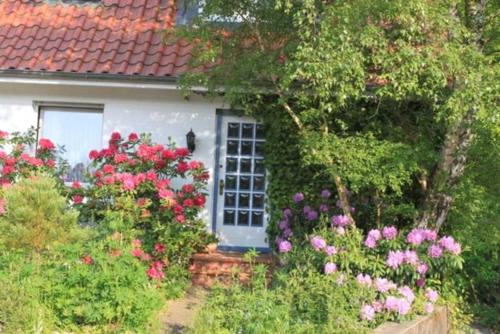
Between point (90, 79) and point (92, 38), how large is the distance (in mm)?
1189

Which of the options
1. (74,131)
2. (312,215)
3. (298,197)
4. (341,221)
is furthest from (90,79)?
(341,221)

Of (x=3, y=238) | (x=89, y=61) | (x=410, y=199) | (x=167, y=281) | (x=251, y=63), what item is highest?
(x=89, y=61)

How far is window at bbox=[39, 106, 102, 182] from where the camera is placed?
9258mm

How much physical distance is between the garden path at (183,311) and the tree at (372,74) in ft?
6.85

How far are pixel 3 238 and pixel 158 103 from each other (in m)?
3.77

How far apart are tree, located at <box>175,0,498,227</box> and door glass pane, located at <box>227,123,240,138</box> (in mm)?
1616

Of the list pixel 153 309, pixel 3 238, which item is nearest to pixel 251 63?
pixel 153 309

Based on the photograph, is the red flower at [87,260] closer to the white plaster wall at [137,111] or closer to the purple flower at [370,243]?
the purple flower at [370,243]

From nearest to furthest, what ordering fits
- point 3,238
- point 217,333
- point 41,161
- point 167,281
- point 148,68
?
point 217,333, point 3,238, point 167,281, point 41,161, point 148,68

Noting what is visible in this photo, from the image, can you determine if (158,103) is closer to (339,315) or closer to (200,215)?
(200,215)

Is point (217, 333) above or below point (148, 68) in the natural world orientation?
below

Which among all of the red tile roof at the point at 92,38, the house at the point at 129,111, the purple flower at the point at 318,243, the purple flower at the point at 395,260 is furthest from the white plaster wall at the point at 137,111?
the purple flower at the point at 395,260

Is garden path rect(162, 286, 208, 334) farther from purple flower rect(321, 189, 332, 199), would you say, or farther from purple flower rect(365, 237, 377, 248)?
purple flower rect(321, 189, 332, 199)

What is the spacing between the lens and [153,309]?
5184mm
